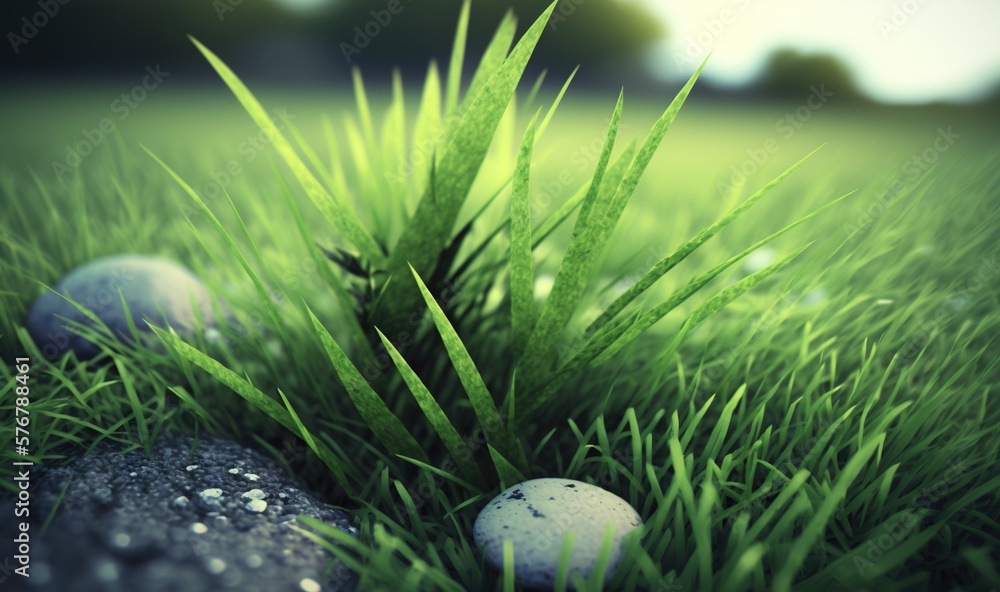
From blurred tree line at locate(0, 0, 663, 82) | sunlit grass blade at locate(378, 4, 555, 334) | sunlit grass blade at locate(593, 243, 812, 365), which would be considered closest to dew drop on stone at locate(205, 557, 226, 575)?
sunlit grass blade at locate(378, 4, 555, 334)

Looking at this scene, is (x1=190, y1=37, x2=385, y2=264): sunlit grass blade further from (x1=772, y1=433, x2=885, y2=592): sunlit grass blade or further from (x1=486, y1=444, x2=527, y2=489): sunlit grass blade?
(x1=772, y1=433, x2=885, y2=592): sunlit grass blade

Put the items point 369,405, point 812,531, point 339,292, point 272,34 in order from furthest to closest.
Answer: point 272,34 < point 339,292 < point 369,405 < point 812,531

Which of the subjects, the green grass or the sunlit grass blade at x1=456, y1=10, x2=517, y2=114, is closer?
the green grass

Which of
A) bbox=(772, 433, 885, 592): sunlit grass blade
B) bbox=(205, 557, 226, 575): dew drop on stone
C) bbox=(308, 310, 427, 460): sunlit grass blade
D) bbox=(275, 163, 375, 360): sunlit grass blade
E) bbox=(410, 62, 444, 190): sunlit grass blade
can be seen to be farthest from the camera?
bbox=(410, 62, 444, 190): sunlit grass blade

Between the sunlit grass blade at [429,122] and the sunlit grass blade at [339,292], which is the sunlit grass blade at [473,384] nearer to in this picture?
the sunlit grass blade at [339,292]

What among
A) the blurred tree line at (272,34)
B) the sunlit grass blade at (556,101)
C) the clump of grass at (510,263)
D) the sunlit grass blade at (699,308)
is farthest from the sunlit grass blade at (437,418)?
the blurred tree line at (272,34)

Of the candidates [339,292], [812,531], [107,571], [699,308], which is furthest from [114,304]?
[812,531]

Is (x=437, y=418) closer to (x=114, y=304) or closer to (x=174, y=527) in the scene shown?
(x=174, y=527)
